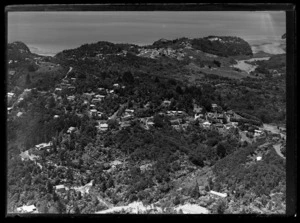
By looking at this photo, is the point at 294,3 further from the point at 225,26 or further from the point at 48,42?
the point at 48,42

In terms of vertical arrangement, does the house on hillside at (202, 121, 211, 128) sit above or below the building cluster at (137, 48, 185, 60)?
below

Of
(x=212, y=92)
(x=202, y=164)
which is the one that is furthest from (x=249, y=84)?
(x=202, y=164)

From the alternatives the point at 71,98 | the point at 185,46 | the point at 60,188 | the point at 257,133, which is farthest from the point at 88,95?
the point at 257,133

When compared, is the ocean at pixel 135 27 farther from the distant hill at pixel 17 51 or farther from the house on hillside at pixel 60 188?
the house on hillside at pixel 60 188

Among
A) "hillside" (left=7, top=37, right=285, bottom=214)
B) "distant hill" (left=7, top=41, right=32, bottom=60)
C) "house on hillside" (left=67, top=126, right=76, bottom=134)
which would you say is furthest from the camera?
"house on hillside" (left=67, top=126, right=76, bottom=134)

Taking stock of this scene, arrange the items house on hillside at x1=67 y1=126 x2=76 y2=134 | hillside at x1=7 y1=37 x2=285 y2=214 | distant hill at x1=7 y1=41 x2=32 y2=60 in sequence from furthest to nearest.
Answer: house on hillside at x1=67 y1=126 x2=76 y2=134 → hillside at x1=7 y1=37 x2=285 y2=214 → distant hill at x1=7 y1=41 x2=32 y2=60

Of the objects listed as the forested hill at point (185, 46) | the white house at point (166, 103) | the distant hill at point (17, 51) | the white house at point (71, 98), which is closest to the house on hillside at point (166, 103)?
the white house at point (166, 103)

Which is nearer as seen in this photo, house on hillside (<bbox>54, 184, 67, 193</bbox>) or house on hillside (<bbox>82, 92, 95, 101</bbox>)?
house on hillside (<bbox>54, 184, 67, 193</bbox>)

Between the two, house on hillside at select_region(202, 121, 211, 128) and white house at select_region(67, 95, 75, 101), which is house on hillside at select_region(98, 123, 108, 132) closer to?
white house at select_region(67, 95, 75, 101)

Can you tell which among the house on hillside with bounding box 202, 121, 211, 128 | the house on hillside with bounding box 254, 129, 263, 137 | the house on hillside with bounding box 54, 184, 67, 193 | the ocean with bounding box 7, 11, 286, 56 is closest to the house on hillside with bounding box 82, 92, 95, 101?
the ocean with bounding box 7, 11, 286, 56
